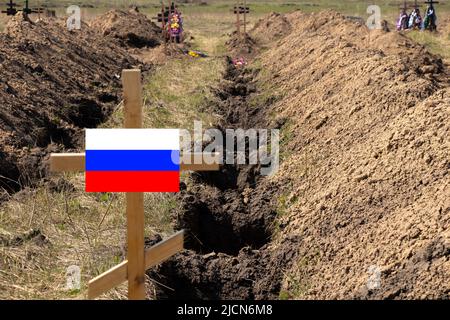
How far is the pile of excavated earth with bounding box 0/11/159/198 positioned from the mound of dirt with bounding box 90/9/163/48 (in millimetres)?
5162

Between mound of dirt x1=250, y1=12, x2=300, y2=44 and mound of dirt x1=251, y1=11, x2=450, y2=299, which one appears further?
mound of dirt x1=250, y1=12, x2=300, y2=44

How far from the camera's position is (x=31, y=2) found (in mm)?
65062

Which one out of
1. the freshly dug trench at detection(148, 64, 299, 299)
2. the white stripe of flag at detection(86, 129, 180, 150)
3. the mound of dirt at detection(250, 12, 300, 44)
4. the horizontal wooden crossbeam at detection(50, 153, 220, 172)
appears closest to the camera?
the white stripe of flag at detection(86, 129, 180, 150)

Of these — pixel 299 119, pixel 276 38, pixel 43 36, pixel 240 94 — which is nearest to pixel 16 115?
pixel 299 119

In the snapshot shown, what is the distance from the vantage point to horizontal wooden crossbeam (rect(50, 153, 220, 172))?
4.29 m

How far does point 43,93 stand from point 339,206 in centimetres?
680

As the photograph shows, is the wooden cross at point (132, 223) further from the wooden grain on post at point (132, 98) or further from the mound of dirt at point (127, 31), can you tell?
the mound of dirt at point (127, 31)

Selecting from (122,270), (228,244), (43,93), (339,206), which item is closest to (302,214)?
(339,206)

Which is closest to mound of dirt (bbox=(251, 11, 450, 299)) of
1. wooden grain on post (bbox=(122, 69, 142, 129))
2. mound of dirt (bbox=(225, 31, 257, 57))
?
wooden grain on post (bbox=(122, 69, 142, 129))

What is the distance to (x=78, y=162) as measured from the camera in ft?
14.1

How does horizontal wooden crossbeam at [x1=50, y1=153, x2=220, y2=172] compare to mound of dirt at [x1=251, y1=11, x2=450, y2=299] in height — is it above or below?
above

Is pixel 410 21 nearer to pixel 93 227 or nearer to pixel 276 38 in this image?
pixel 276 38

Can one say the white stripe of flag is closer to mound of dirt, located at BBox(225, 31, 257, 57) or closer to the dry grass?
the dry grass
